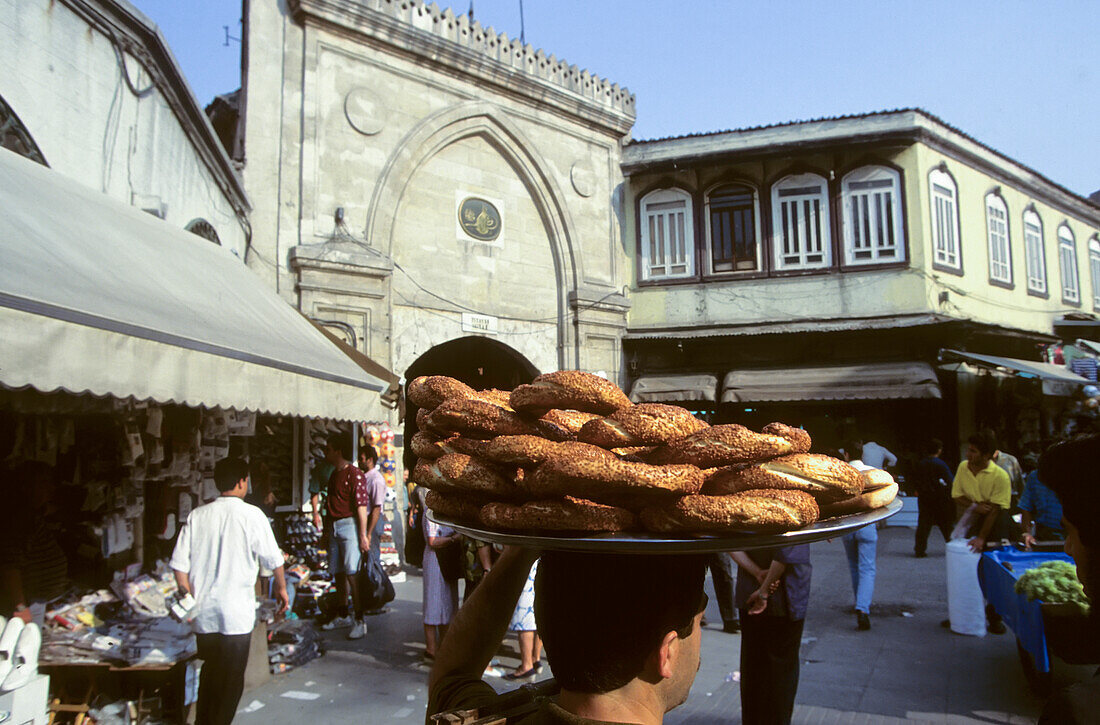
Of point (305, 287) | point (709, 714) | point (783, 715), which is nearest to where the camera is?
point (783, 715)

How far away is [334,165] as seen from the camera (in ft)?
40.1

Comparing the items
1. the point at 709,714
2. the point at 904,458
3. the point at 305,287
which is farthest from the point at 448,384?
the point at 904,458

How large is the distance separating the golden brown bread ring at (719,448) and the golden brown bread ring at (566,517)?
0.53 feet

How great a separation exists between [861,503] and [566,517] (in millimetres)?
741

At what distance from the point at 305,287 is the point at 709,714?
917 cm

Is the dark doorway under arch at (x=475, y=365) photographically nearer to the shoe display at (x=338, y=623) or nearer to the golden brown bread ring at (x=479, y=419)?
the shoe display at (x=338, y=623)

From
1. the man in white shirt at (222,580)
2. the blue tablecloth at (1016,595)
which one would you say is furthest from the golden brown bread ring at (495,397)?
the blue tablecloth at (1016,595)

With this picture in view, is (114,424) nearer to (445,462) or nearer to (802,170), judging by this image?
(445,462)

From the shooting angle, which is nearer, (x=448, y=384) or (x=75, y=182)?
(x=448, y=384)

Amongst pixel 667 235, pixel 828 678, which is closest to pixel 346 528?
pixel 828 678

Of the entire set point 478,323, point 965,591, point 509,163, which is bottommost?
point 965,591

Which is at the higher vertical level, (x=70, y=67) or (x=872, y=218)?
(x=872, y=218)

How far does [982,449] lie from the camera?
7.30 m

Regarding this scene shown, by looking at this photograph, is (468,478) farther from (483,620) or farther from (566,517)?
(483,620)
